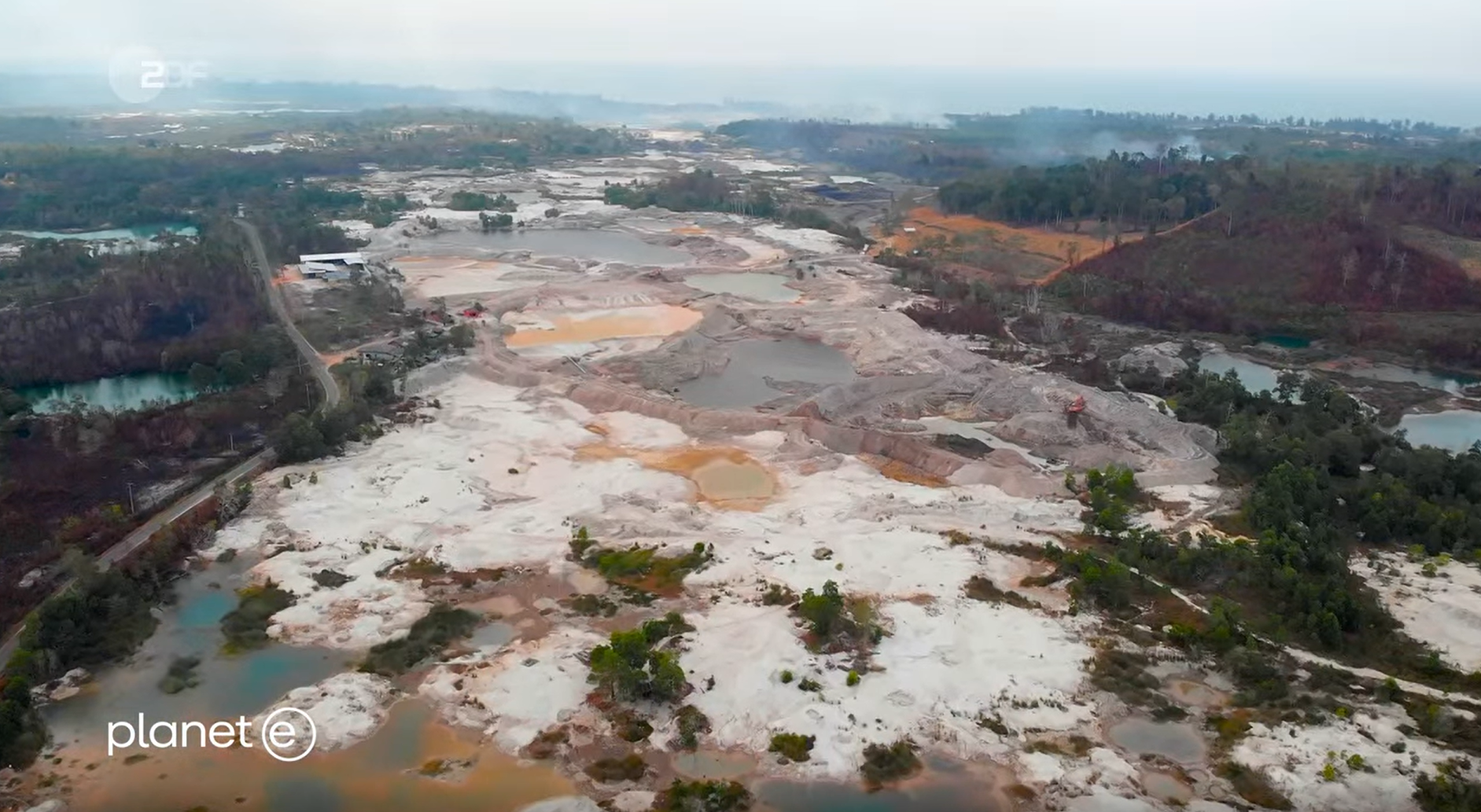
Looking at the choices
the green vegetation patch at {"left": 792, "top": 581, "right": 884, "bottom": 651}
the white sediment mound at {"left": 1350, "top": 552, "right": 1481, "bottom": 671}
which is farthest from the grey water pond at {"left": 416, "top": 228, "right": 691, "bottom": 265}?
the white sediment mound at {"left": 1350, "top": 552, "right": 1481, "bottom": 671}

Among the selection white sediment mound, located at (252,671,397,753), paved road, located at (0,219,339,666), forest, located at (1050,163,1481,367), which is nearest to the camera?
white sediment mound, located at (252,671,397,753)

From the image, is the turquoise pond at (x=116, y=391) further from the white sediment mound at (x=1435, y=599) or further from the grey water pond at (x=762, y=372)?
the white sediment mound at (x=1435, y=599)

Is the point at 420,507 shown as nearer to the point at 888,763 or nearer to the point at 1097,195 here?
the point at 888,763

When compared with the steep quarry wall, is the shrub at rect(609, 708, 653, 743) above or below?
below

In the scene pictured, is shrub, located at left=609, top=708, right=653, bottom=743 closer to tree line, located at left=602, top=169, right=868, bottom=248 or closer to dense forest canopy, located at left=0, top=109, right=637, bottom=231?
tree line, located at left=602, top=169, right=868, bottom=248

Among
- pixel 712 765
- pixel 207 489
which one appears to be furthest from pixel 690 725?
pixel 207 489
